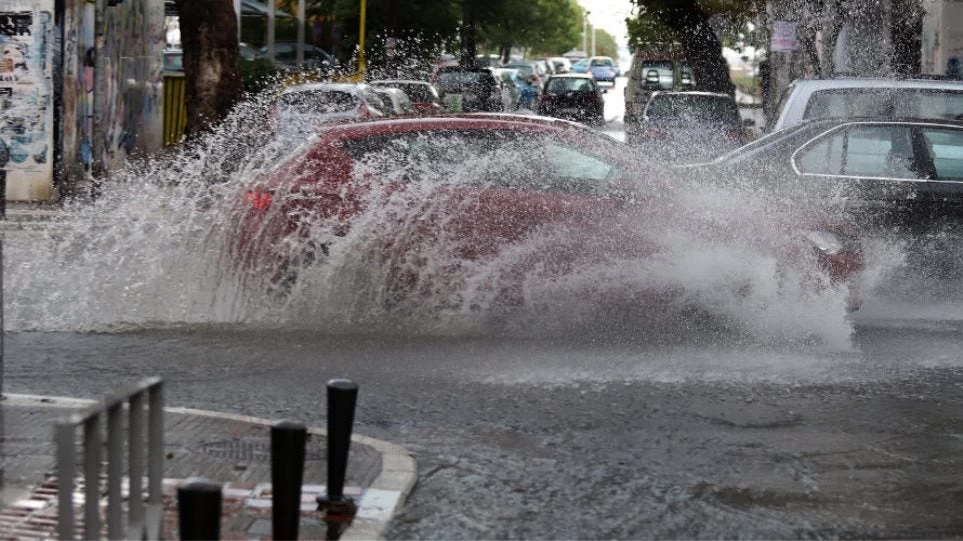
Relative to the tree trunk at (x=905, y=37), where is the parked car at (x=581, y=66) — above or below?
above

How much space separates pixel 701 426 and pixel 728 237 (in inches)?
106

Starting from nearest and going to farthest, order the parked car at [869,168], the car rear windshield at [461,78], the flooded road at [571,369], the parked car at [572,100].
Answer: the flooded road at [571,369] < the parked car at [869,168] < the car rear windshield at [461,78] < the parked car at [572,100]

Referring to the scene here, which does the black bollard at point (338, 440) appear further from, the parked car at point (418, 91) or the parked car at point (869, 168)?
the parked car at point (418, 91)

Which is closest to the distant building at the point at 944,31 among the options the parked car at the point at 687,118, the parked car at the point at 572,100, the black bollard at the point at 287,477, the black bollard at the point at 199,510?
the parked car at the point at 687,118

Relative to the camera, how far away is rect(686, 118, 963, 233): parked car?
471 inches

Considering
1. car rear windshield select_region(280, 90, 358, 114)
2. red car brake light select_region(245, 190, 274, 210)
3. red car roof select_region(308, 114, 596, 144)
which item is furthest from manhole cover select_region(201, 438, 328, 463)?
car rear windshield select_region(280, 90, 358, 114)

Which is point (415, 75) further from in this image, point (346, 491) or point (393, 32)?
point (346, 491)

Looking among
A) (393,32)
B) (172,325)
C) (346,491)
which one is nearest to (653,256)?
(172,325)

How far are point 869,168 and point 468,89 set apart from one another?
29.2 meters

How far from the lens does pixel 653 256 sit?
10.5 metres

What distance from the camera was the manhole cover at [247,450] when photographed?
715 cm

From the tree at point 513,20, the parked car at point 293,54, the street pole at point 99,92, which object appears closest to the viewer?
the street pole at point 99,92

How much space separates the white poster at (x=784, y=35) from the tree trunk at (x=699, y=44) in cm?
1037

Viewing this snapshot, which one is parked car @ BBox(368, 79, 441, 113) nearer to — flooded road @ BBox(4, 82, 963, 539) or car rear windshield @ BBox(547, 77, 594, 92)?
car rear windshield @ BBox(547, 77, 594, 92)
